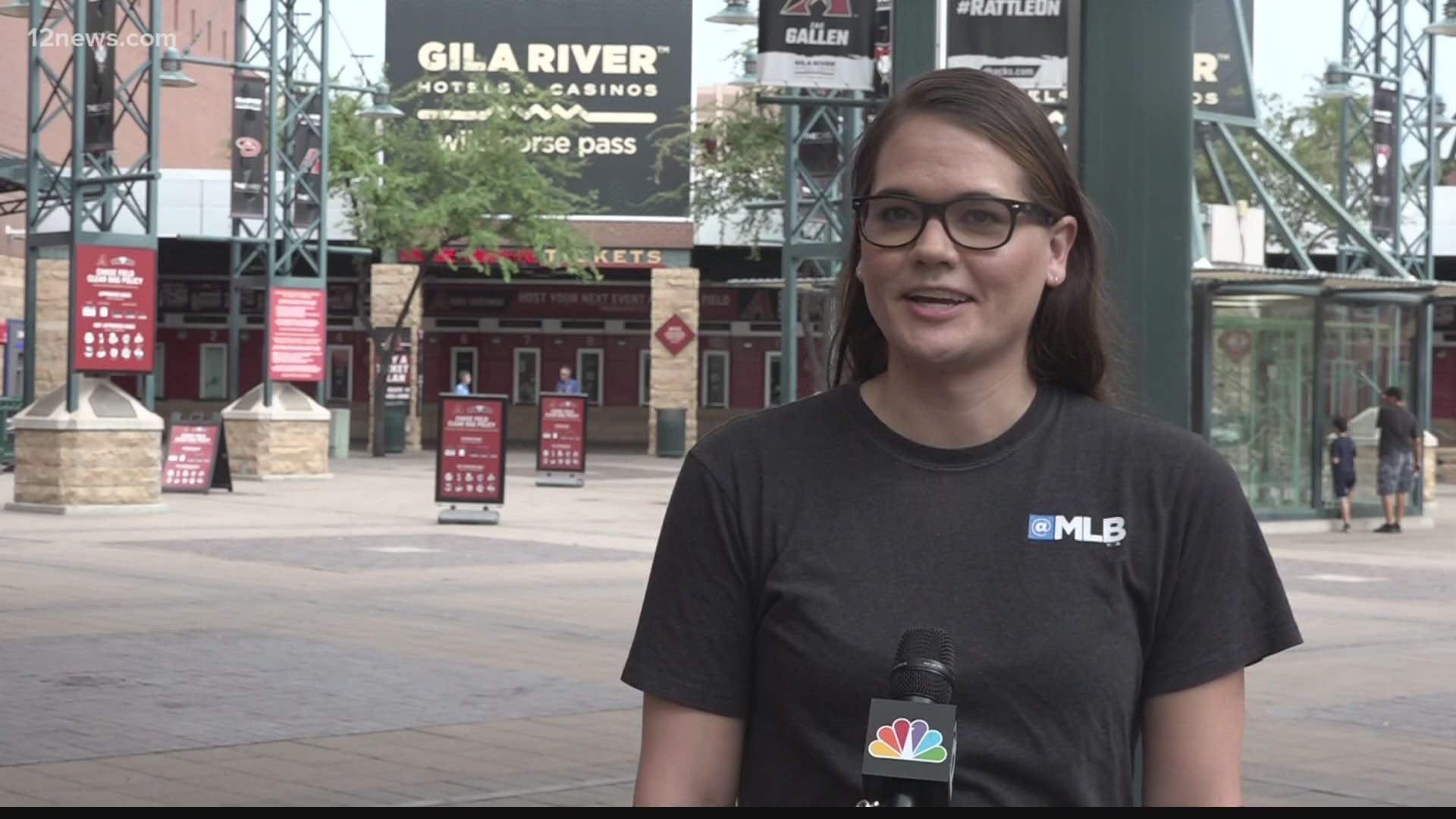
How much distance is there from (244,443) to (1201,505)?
28890mm

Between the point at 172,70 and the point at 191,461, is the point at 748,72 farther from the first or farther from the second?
the point at 191,461

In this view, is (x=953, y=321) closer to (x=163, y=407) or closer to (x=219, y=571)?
(x=219, y=571)

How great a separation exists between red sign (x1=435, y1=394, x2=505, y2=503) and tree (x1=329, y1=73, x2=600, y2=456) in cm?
1814

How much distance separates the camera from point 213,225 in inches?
1704

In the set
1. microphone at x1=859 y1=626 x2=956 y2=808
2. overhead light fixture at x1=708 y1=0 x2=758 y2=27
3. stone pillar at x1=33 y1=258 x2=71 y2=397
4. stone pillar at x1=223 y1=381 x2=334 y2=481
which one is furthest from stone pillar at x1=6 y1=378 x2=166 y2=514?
microphone at x1=859 y1=626 x2=956 y2=808

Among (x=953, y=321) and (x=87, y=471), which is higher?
(x=953, y=321)

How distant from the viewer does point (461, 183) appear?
40.8m

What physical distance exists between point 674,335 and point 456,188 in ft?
18.8

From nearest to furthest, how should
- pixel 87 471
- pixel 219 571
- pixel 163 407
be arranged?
pixel 219 571 < pixel 87 471 < pixel 163 407

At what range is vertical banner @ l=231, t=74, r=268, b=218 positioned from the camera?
101 ft

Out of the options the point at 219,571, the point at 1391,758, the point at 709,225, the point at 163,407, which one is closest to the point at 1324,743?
the point at 1391,758

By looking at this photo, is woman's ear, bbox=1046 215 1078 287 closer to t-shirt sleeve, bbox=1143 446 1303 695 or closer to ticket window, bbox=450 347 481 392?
t-shirt sleeve, bbox=1143 446 1303 695

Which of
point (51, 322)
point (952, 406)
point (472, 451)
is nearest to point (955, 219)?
point (952, 406)

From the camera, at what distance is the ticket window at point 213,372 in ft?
165
